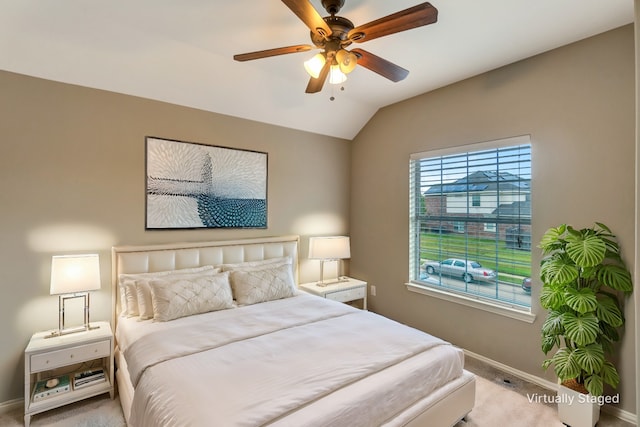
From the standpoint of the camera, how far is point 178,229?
2.92 metres

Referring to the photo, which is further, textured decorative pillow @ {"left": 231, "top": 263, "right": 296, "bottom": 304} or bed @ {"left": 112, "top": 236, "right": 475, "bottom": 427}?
textured decorative pillow @ {"left": 231, "top": 263, "right": 296, "bottom": 304}

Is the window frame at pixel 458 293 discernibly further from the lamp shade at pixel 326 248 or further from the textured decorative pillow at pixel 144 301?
the textured decorative pillow at pixel 144 301

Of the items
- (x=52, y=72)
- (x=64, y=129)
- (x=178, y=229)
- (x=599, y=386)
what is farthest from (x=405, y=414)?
(x=52, y=72)

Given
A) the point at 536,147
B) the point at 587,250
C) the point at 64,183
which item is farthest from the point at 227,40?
the point at 587,250

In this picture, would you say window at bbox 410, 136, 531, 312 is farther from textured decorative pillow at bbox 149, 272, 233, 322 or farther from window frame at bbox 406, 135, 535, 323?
textured decorative pillow at bbox 149, 272, 233, 322

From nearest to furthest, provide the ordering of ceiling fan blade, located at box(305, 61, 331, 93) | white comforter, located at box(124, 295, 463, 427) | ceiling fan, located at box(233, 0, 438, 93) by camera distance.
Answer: white comforter, located at box(124, 295, 463, 427), ceiling fan, located at box(233, 0, 438, 93), ceiling fan blade, located at box(305, 61, 331, 93)

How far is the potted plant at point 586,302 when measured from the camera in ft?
6.51

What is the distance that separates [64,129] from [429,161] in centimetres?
347

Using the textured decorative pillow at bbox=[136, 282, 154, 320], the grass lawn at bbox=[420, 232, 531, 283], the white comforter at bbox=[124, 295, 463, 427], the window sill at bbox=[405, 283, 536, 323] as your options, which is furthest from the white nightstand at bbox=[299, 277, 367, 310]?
the textured decorative pillow at bbox=[136, 282, 154, 320]

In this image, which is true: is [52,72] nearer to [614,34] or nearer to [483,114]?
[483,114]

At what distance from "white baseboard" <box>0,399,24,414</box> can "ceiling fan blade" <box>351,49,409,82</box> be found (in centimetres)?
342

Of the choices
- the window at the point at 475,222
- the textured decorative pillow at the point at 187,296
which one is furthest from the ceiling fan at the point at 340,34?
the textured decorative pillow at the point at 187,296

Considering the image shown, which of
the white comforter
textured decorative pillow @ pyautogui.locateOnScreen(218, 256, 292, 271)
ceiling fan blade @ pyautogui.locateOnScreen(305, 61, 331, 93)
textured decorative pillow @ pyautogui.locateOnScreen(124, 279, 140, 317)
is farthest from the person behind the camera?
textured decorative pillow @ pyautogui.locateOnScreen(218, 256, 292, 271)

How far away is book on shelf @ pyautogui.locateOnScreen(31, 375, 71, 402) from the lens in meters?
2.11
